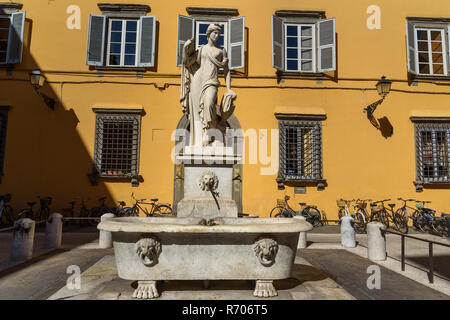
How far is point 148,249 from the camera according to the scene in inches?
110

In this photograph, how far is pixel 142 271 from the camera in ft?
9.46

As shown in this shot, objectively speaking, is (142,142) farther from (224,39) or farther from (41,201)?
(224,39)

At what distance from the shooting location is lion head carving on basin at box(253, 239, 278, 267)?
2.86 metres

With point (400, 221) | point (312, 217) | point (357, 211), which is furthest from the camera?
point (312, 217)

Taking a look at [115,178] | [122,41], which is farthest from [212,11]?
[115,178]

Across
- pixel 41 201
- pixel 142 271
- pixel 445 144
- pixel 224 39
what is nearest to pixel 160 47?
pixel 224 39

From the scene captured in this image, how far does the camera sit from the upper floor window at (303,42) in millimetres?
9961

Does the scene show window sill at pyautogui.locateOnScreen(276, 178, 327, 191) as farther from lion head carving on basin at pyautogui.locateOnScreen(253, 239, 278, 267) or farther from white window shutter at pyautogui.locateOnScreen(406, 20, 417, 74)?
lion head carving on basin at pyautogui.locateOnScreen(253, 239, 278, 267)

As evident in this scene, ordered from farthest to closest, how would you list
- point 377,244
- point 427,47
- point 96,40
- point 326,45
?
point 427,47 → point 326,45 → point 96,40 → point 377,244

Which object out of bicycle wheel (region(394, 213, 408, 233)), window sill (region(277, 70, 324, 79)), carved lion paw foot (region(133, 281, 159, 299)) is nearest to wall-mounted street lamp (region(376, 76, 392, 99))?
window sill (region(277, 70, 324, 79))

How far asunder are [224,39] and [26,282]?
9073mm

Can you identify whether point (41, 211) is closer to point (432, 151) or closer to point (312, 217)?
point (312, 217)

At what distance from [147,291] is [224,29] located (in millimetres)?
9424
